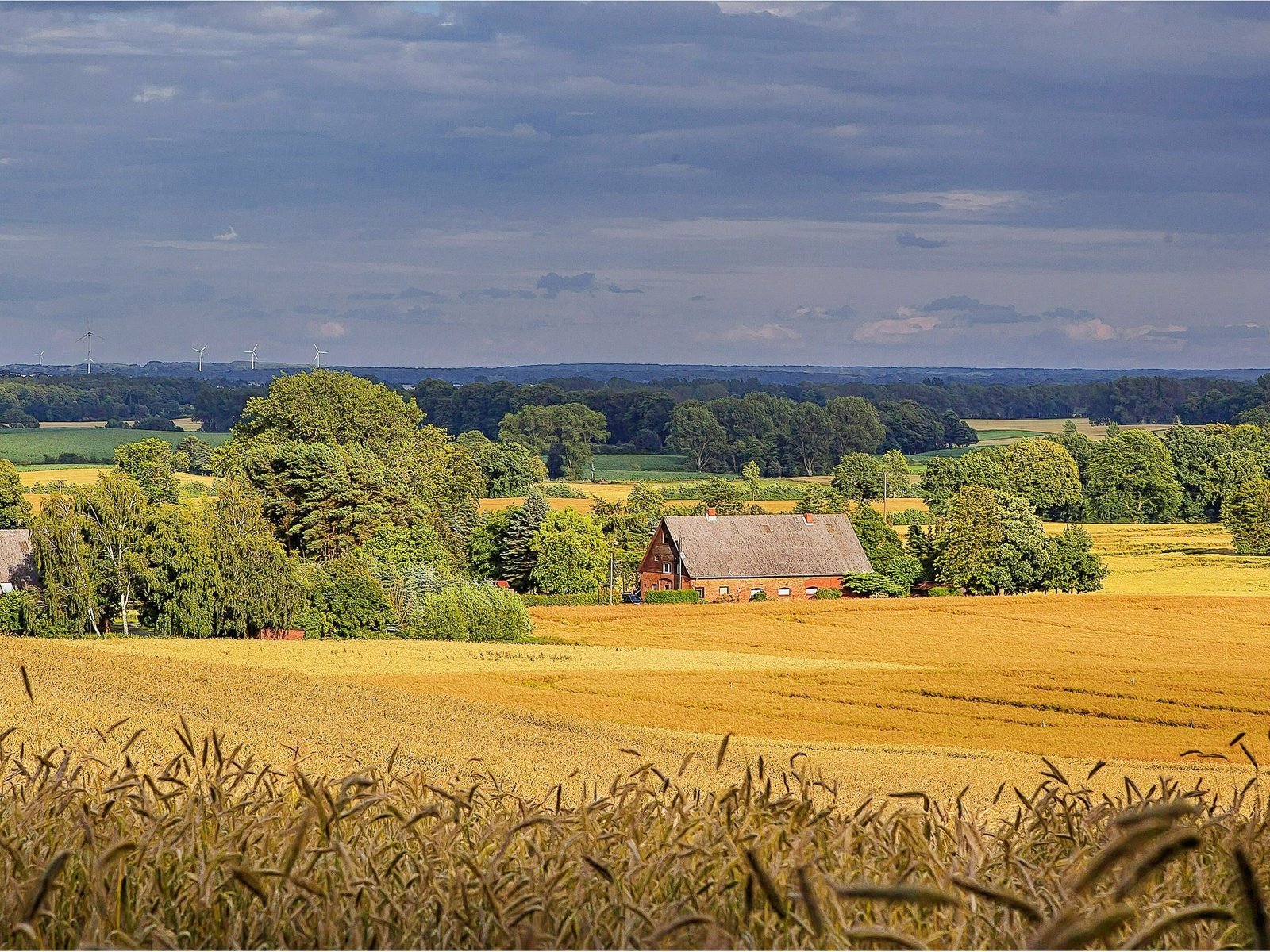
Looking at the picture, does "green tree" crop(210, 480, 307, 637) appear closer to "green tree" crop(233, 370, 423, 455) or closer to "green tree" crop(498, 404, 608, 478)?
"green tree" crop(233, 370, 423, 455)

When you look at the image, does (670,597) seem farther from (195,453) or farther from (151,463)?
(195,453)

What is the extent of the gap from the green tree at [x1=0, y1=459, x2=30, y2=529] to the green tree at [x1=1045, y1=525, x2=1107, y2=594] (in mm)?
59449

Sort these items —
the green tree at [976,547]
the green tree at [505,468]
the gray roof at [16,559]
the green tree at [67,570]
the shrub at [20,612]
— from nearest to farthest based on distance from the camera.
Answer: the shrub at [20,612] → the green tree at [67,570] → the gray roof at [16,559] → the green tree at [976,547] → the green tree at [505,468]

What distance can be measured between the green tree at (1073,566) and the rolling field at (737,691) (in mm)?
10765

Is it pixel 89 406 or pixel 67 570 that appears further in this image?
pixel 89 406

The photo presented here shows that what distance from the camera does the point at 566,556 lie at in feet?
265

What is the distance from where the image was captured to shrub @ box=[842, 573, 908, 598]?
84.7 meters

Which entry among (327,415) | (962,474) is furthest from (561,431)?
(327,415)

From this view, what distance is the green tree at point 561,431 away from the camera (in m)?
165

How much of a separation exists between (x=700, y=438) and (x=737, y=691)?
463ft

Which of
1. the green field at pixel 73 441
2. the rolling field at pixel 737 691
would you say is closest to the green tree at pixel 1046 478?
the rolling field at pixel 737 691

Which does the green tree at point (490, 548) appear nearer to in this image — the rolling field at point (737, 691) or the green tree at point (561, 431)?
the rolling field at point (737, 691)

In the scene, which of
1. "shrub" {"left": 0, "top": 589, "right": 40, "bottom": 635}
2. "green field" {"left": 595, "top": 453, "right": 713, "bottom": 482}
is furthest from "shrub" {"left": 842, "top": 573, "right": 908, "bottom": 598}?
"green field" {"left": 595, "top": 453, "right": 713, "bottom": 482}

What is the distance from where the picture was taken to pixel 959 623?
6444 centimetres
